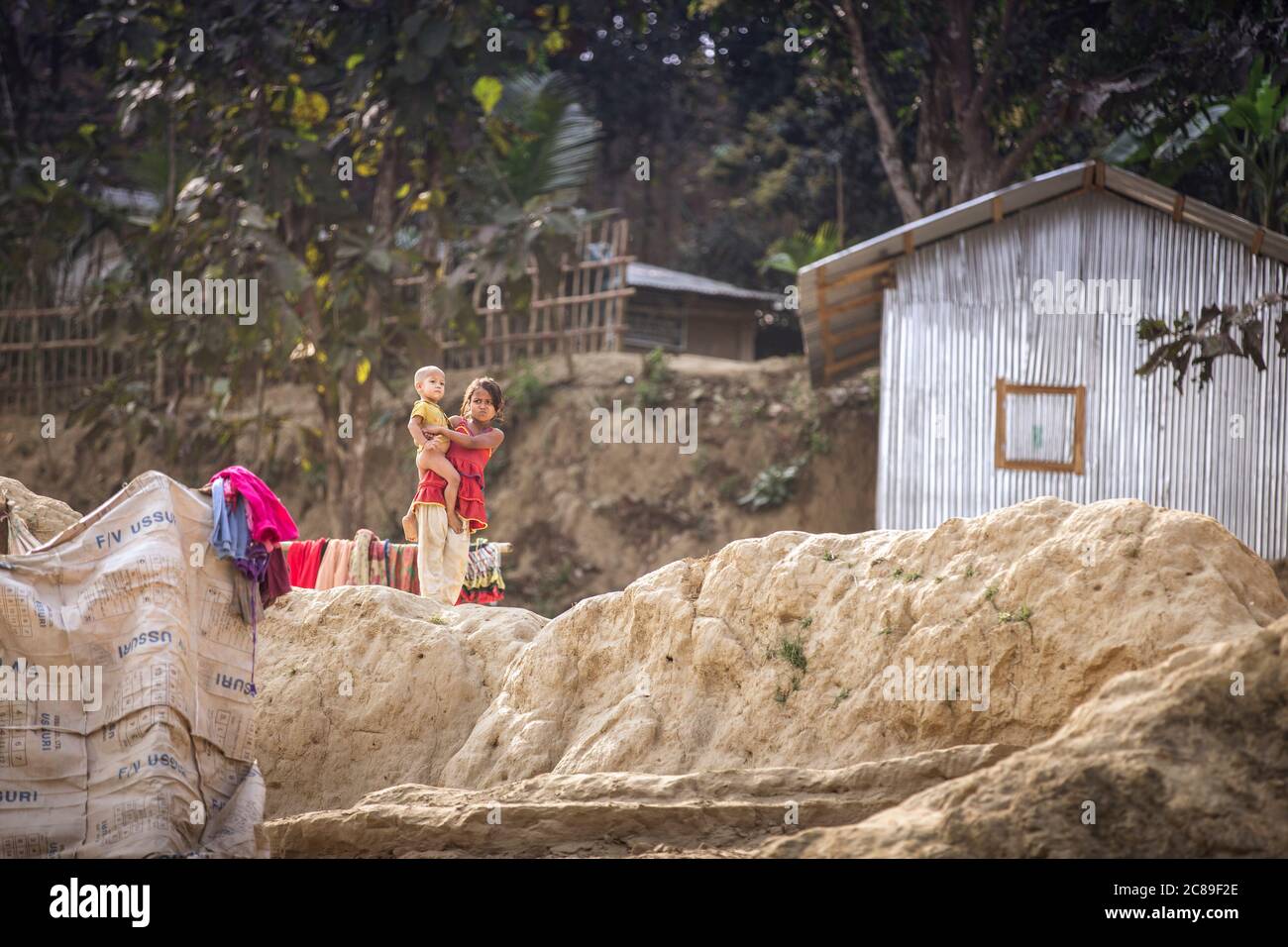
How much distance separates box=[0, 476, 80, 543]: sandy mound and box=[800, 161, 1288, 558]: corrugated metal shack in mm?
8603

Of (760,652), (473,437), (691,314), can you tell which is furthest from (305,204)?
(760,652)

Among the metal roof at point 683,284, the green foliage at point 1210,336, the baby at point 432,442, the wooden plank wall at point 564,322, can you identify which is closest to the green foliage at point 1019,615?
the baby at point 432,442

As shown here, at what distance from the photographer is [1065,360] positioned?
15492mm

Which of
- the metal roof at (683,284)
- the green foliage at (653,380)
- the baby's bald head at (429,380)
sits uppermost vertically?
the metal roof at (683,284)

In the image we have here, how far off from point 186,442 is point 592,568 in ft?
21.4

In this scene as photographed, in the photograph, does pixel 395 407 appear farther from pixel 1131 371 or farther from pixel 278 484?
pixel 1131 371

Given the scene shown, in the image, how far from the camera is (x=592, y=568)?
70.8ft

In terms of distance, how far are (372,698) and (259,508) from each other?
6.36 feet

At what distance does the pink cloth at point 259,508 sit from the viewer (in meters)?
7.57

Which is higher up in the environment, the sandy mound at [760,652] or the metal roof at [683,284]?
the metal roof at [683,284]

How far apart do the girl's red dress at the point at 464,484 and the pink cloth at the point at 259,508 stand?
2.45 metres

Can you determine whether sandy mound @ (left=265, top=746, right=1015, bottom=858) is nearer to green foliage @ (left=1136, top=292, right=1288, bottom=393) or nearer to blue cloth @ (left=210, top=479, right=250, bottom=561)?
blue cloth @ (left=210, top=479, right=250, bottom=561)

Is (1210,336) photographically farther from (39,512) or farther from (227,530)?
(39,512)

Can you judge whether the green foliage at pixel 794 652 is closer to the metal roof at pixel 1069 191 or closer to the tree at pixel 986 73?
the metal roof at pixel 1069 191
